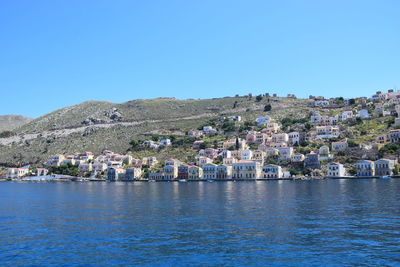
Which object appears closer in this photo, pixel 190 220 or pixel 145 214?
pixel 190 220

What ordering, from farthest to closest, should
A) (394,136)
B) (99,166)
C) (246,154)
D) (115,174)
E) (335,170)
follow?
(99,166)
(115,174)
(246,154)
(394,136)
(335,170)

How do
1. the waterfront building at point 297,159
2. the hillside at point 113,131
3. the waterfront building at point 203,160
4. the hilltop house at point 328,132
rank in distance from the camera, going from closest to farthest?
the waterfront building at point 297,159
the waterfront building at point 203,160
the hilltop house at point 328,132
the hillside at point 113,131

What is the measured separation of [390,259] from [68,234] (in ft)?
62.8

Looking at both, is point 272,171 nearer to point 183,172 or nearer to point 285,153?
point 285,153

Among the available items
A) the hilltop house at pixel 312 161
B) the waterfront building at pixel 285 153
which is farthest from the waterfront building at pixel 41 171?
the hilltop house at pixel 312 161

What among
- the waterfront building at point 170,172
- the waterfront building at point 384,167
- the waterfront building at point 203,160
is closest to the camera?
the waterfront building at point 384,167

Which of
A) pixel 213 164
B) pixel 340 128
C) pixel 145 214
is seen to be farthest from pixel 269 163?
pixel 145 214

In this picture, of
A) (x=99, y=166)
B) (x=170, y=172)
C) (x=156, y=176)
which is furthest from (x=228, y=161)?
(x=99, y=166)

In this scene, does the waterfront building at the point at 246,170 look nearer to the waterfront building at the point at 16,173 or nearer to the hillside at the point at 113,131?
the hillside at the point at 113,131

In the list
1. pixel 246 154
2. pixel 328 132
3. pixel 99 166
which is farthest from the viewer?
pixel 99 166

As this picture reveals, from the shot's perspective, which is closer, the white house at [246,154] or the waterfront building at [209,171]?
the waterfront building at [209,171]

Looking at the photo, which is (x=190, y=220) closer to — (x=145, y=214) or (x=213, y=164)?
(x=145, y=214)

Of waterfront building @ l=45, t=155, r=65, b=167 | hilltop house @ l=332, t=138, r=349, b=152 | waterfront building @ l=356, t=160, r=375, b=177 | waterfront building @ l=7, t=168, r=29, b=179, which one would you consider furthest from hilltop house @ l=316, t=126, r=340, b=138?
waterfront building @ l=7, t=168, r=29, b=179

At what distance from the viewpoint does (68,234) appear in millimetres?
26031
